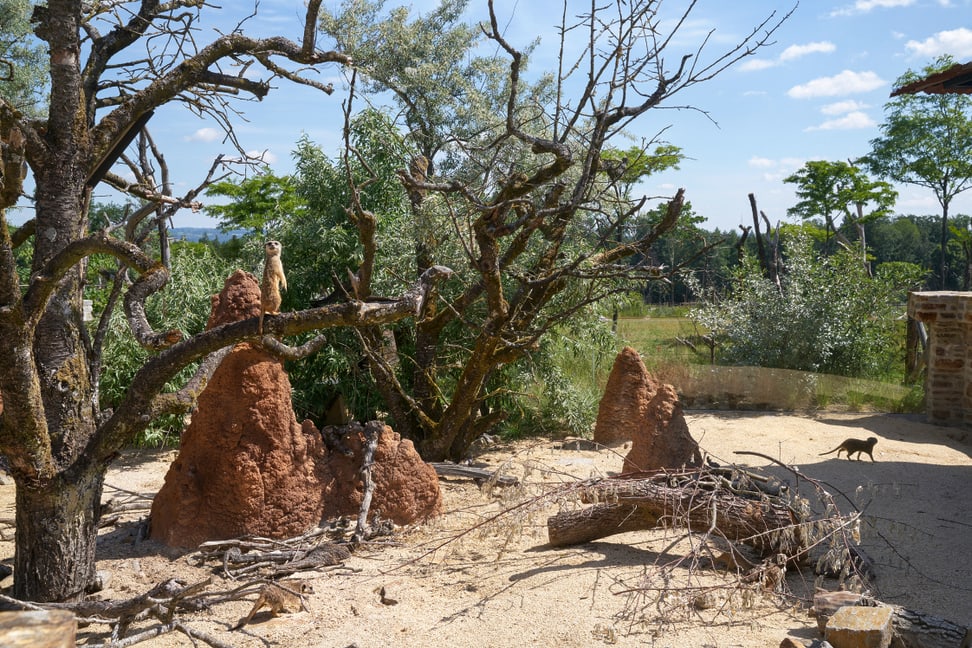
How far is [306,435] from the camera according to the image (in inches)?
225

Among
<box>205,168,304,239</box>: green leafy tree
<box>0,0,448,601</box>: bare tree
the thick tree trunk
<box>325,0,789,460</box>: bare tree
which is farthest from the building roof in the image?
<box>205,168,304,239</box>: green leafy tree

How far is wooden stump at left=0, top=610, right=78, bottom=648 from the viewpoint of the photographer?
206 centimetres

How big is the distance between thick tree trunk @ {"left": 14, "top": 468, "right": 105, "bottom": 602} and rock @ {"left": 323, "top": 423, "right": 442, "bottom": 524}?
1821mm

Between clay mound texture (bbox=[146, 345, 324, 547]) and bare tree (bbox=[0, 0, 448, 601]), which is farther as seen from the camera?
clay mound texture (bbox=[146, 345, 324, 547])

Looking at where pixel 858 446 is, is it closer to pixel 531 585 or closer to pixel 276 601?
pixel 531 585

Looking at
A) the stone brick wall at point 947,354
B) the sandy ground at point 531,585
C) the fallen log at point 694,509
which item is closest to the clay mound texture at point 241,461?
the sandy ground at point 531,585

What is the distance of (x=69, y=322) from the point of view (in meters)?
4.33

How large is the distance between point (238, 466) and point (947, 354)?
8.89 m

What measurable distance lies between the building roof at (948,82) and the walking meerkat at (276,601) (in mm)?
7155

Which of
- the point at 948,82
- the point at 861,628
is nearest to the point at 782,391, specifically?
the point at 948,82

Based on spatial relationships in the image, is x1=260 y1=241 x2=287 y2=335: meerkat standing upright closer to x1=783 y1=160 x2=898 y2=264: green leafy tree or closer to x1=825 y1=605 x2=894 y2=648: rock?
x1=825 y1=605 x2=894 y2=648: rock

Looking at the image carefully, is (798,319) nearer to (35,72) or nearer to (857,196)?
(857,196)

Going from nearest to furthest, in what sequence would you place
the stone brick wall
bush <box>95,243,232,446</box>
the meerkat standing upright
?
the meerkat standing upright, bush <box>95,243,232,446</box>, the stone brick wall

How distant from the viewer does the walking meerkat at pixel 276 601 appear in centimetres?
431
